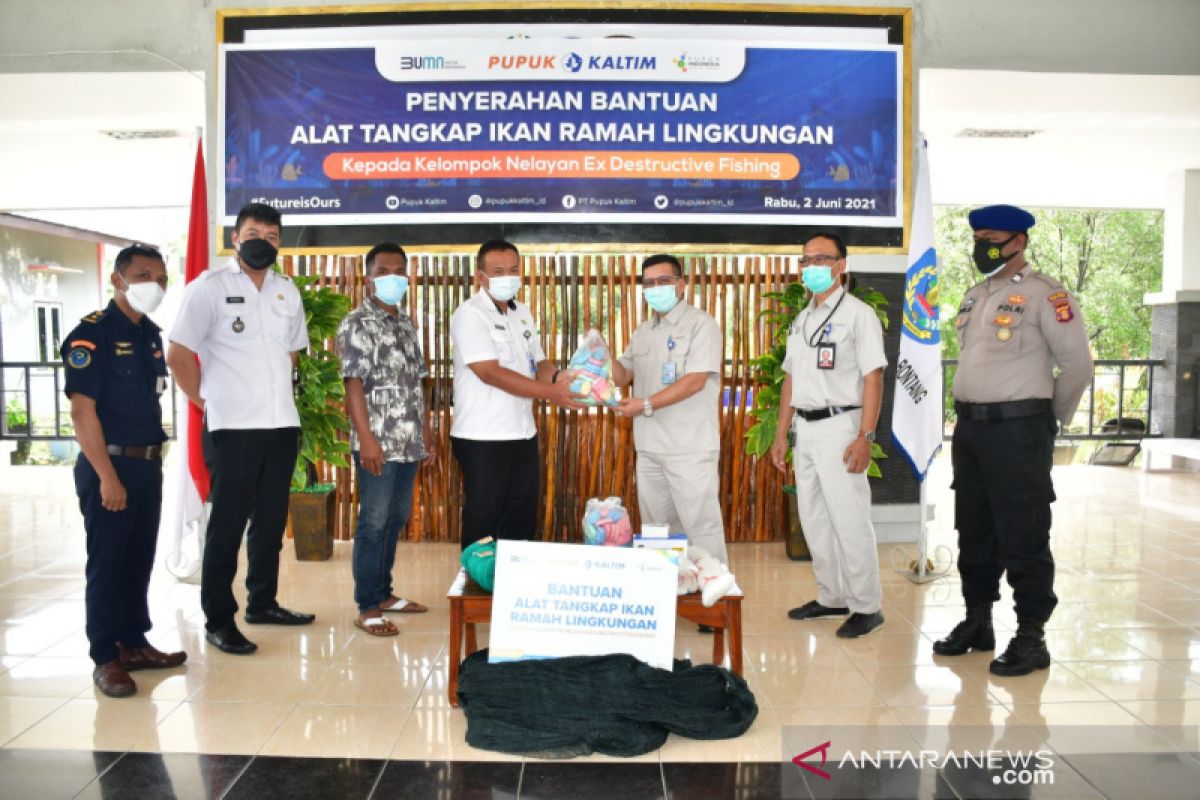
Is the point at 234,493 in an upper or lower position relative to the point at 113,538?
upper

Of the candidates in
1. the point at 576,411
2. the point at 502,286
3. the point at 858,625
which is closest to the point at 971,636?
the point at 858,625

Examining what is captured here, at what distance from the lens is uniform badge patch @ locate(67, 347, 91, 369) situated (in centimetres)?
327

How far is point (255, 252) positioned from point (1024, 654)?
3501mm

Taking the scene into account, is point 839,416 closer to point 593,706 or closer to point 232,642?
point 593,706

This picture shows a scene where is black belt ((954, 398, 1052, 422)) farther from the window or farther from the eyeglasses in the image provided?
the window

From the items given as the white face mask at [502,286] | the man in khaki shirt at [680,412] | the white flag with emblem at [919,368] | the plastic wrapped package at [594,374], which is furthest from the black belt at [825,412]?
the white face mask at [502,286]

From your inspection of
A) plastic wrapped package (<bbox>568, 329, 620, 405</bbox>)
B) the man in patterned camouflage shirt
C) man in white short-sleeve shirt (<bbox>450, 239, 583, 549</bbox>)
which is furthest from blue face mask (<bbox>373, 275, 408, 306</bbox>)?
plastic wrapped package (<bbox>568, 329, 620, 405</bbox>)

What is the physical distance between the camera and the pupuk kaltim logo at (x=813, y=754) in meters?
2.75

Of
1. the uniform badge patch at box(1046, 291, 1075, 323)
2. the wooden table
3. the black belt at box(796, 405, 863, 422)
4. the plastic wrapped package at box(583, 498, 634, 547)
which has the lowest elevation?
the wooden table

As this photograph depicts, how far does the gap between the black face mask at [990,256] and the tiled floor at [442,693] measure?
1620 mm

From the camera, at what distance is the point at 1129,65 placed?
5820 mm

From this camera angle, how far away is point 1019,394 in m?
3.63

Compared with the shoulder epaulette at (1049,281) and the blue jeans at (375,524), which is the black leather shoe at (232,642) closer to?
the blue jeans at (375,524)

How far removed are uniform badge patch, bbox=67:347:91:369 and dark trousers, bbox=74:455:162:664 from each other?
1.19ft
